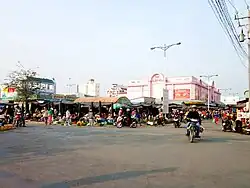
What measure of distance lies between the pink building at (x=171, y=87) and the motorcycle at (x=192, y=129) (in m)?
49.6

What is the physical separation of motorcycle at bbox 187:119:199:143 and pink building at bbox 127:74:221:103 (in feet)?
163

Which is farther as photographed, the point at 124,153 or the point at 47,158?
the point at 124,153

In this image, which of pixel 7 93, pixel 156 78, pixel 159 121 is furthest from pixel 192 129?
pixel 156 78

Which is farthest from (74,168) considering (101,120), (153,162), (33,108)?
(33,108)

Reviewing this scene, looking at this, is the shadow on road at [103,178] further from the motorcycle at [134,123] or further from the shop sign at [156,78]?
the shop sign at [156,78]

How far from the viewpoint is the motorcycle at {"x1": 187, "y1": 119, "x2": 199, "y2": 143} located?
14.7 meters

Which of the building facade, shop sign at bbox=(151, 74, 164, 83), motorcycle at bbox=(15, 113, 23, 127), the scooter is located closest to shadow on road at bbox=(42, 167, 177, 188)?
the scooter

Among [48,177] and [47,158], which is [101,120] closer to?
[47,158]

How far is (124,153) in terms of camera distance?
34.6ft

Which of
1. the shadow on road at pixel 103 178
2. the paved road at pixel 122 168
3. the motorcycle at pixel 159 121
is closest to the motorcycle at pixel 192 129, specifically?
the paved road at pixel 122 168

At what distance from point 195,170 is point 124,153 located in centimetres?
323

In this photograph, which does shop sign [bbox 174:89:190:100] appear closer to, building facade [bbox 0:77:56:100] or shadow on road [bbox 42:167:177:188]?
building facade [bbox 0:77:56:100]

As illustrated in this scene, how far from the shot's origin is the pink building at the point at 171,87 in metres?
67.1

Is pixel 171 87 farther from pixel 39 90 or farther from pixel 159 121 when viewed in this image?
pixel 159 121
